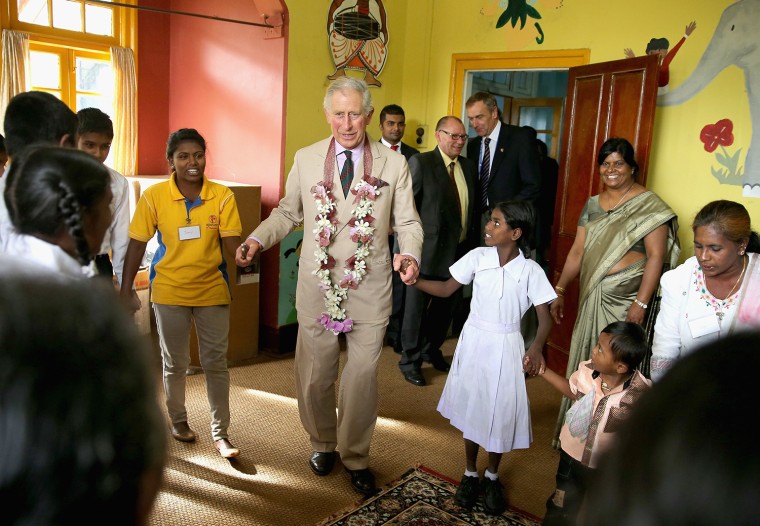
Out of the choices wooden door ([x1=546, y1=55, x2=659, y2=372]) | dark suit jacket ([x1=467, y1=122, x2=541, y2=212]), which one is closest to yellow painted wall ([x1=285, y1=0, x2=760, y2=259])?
wooden door ([x1=546, y1=55, x2=659, y2=372])

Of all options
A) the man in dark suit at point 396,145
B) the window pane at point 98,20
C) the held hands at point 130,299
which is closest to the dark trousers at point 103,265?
the held hands at point 130,299

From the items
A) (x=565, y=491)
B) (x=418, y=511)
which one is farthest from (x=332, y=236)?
(x=565, y=491)

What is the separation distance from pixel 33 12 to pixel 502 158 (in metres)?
3.58

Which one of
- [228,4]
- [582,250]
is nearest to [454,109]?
[228,4]

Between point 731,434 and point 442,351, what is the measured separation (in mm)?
4840

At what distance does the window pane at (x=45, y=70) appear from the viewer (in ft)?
15.5

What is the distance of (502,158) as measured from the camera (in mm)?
4691

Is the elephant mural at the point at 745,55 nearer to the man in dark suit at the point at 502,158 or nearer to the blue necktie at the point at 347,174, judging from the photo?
the man in dark suit at the point at 502,158

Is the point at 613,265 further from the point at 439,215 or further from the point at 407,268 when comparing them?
the point at 439,215

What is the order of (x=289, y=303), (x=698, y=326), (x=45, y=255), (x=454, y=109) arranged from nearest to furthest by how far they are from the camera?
1. (x=45, y=255)
2. (x=698, y=326)
3. (x=289, y=303)
4. (x=454, y=109)

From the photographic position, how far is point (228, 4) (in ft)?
15.8

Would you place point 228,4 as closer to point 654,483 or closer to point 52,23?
point 52,23

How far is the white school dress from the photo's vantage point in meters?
2.74

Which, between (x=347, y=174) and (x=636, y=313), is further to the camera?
(x=636, y=313)
